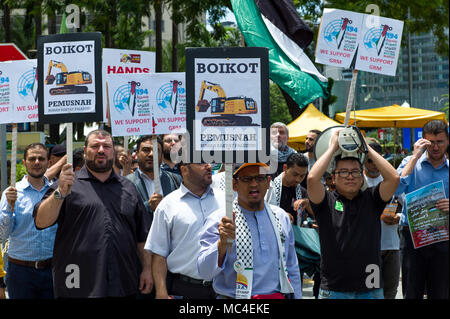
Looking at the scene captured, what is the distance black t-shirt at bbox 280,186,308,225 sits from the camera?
7.72 m

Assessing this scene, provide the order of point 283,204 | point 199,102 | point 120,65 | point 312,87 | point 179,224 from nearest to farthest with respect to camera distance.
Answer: point 199,102
point 179,224
point 283,204
point 120,65
point 312,87

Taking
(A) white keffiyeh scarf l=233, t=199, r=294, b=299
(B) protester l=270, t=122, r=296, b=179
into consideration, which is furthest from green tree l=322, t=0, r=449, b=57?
(A) white keffiyeh scarf l=233, t=199, r=294, b=299

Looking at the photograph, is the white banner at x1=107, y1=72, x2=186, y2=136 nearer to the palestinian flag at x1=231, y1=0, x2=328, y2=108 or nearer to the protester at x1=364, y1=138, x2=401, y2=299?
the protester at x1=364, y1=138, x2=401, y2=299

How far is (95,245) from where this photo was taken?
5723 mm

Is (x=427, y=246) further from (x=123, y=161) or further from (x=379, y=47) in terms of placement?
(x=123, y=161)

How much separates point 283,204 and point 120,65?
101 inches

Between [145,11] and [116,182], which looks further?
[145,11]

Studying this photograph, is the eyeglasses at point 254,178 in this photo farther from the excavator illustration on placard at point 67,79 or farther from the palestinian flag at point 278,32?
the palestinian flag at point 278,32

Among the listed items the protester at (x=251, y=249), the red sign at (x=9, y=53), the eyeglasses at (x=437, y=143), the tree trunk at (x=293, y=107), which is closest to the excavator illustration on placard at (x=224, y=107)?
the protester at (x=251, y=249)

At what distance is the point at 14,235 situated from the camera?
7.07m

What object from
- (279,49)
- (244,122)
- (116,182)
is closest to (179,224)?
(116,182)

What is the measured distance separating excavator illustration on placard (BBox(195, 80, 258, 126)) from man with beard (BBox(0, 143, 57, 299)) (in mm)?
2579

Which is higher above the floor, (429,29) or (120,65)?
(429,29)

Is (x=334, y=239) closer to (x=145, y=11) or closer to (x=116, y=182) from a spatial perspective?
(x=116, y=182)
